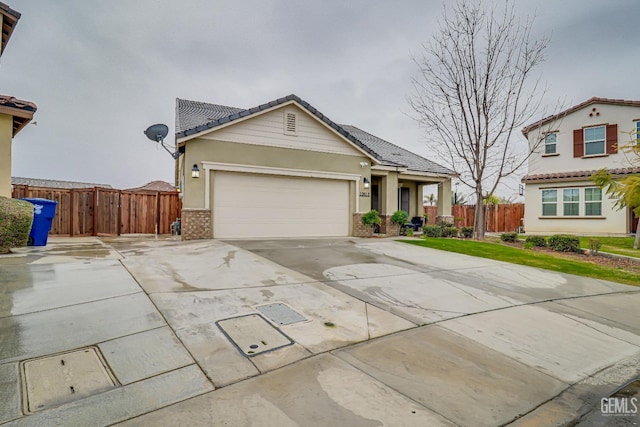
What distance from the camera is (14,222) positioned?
7137 millimetres

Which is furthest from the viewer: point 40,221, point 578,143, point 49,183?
point 49,183

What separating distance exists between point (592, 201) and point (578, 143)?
3.37 m

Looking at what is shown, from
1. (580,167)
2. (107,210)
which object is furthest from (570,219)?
(107,210)

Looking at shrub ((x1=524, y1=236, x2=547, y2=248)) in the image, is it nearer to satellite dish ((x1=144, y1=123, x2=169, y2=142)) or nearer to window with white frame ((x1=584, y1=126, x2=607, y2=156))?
window with white frame ((x1=584, y1=126, x2=607, y2=156))

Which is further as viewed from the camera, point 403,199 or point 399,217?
point 403,199

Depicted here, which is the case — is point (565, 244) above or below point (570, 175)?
below

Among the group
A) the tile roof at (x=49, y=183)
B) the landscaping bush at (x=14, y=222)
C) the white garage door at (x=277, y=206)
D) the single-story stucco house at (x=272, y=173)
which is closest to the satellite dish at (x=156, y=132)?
the single-story stucco house at (x=272, y=173)

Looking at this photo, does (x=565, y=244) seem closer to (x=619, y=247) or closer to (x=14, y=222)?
(x=619, y=247)

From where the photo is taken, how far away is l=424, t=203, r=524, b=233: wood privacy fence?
2067cm

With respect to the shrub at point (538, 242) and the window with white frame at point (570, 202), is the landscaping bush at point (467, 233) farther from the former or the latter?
the window with white frame at point (570, 202)

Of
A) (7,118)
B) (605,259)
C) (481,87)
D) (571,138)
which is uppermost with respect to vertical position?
(481,87)

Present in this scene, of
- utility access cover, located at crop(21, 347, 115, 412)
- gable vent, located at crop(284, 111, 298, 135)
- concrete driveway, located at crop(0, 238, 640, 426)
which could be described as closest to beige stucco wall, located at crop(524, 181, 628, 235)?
concrete driveway, located at crop(0, 238, 640, 426)

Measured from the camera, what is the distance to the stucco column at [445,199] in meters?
17.2

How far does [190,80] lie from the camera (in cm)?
1644
